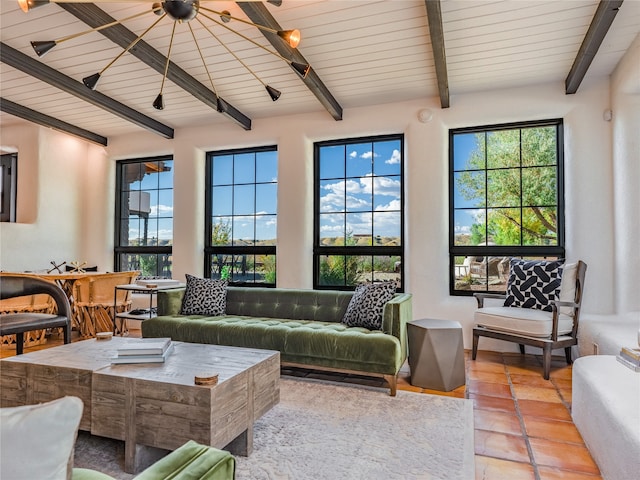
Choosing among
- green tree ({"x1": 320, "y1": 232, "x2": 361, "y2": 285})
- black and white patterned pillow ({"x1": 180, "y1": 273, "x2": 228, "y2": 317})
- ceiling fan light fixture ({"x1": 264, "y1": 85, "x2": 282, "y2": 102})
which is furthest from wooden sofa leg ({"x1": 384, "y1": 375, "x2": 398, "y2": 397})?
ceiling fan light fixture ({"x1": 264, "y1": 85, "x2": 282, "y2": 102})

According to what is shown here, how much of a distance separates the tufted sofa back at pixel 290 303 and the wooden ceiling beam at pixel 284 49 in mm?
2028

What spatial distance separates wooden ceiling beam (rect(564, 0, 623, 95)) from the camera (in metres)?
2.64

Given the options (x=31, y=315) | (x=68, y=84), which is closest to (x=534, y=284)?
(x=31, y=315)

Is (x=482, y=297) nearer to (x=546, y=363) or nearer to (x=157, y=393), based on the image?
A: (x=546, y=363)

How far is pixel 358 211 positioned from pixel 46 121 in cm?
417

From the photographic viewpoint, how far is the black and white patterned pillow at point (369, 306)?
3221 mm

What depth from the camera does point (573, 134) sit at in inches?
154

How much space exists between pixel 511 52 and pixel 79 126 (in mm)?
5463

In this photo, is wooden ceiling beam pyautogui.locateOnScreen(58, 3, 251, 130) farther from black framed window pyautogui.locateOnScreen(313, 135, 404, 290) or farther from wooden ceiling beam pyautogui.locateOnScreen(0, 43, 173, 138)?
black framed window pyautogui.locateOnScreen(313, 135, 404, 290)

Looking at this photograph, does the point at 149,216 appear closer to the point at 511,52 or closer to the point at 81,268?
the point at 81,268

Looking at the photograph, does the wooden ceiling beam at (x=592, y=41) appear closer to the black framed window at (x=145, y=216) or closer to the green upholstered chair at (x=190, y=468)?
the green upholstered chair at (x=190, y=468)

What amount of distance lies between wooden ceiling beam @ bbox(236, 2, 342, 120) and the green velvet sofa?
81.4 inches

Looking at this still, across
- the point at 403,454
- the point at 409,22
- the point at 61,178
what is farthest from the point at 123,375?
the point at 61,178

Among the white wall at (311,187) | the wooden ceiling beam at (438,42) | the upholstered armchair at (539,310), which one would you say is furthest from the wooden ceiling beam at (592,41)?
the upholstered armchair at (539,310)
